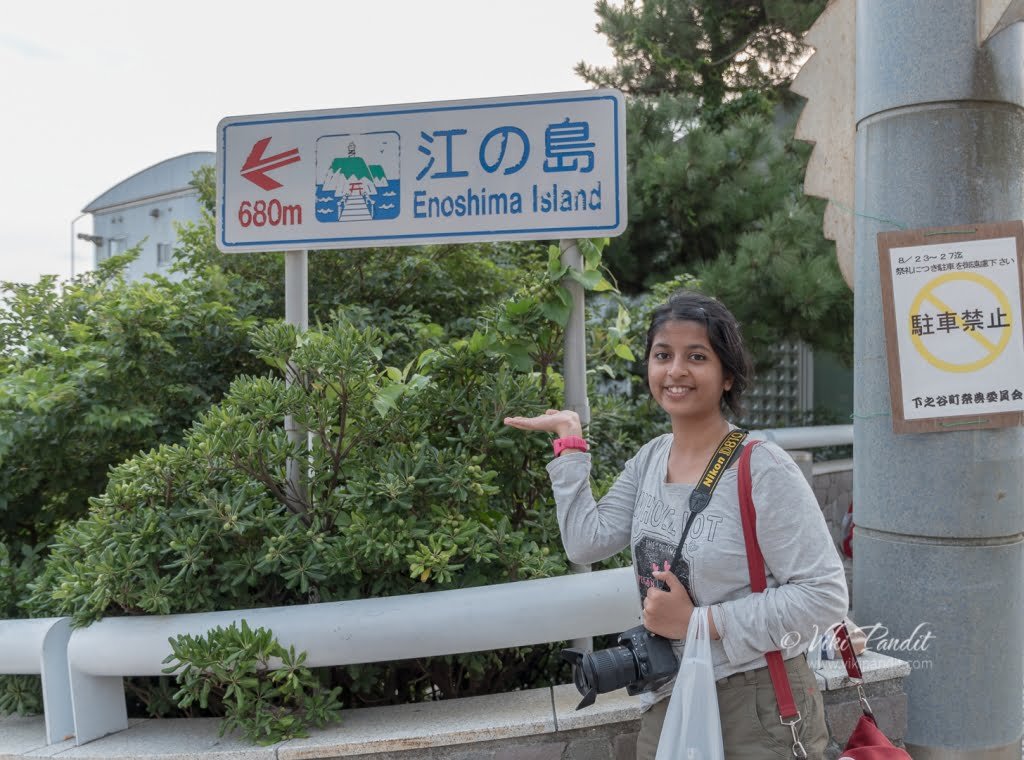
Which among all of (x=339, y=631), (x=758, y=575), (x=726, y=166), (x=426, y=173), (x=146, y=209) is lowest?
(x=339, y=631)

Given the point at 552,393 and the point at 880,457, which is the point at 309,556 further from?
the point at 880,457

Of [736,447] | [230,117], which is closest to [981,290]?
[736,447]

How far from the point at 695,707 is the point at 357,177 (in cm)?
200

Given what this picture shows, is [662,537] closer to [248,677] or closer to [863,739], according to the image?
[863,739]

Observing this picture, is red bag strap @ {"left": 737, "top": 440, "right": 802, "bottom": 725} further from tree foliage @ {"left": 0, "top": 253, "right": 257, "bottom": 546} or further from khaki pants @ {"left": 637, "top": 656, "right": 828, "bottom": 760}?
tree foliage @ {"left": 0, "top": 253, "right": 257, "bottom": 546}

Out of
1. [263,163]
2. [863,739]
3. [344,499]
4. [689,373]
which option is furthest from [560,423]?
[263,163]

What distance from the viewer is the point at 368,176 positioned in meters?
2.91

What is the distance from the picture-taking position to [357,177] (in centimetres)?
291

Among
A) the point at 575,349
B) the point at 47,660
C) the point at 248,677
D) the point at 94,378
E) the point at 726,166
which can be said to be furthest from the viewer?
the point at 726,166

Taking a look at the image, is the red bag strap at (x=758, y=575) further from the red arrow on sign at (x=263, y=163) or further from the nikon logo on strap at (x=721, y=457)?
the red arrow on sign at (x=263, y=163)

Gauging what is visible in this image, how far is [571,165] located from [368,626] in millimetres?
1533

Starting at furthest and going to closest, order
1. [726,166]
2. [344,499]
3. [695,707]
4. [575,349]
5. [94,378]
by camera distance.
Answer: [726,166], [94,378], [575,349], [344,499], [695,707]

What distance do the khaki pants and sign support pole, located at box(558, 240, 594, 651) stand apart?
1109 millimetres

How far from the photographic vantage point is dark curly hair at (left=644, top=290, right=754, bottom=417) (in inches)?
73.1
